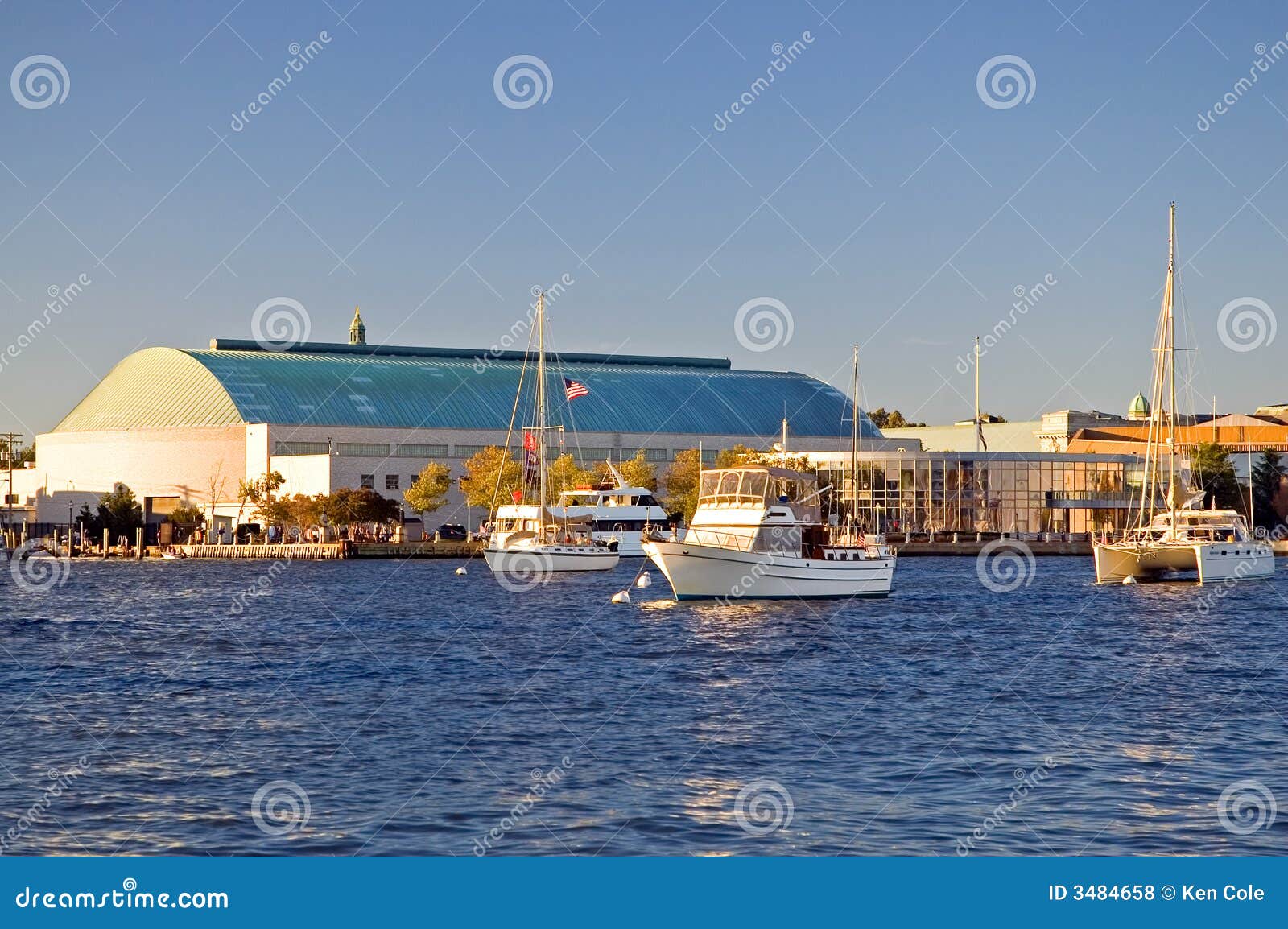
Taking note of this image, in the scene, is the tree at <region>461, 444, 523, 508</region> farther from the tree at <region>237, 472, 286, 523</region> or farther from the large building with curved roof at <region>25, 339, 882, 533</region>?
the tree at <region>237, 472, 286, 523</region>

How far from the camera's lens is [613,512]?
516 ft

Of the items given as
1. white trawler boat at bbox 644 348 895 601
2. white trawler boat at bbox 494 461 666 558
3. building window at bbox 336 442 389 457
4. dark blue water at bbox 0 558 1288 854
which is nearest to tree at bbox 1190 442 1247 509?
white trawler boat at bbox 494 461 666 558

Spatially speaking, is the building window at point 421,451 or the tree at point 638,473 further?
the building window at point 421,451

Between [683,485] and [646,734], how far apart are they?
469 ft

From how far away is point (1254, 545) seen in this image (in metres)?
105

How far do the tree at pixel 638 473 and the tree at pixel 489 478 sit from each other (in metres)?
11.2

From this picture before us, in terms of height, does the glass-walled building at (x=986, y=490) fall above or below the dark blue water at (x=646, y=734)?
above

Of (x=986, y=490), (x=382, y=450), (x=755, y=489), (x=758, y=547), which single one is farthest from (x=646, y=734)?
(x=986, y=490)

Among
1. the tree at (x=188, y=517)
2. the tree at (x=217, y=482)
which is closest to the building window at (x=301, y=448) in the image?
the tree at (x=217, y=482)

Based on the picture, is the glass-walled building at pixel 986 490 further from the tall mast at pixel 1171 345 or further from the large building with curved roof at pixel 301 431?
the tall mast at pixel 1171 345

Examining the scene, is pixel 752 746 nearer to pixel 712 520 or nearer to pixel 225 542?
pixel 712 520

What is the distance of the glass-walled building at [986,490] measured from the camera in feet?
608

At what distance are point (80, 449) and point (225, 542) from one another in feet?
113

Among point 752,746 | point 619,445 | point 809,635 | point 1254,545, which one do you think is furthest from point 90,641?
point 619,445
